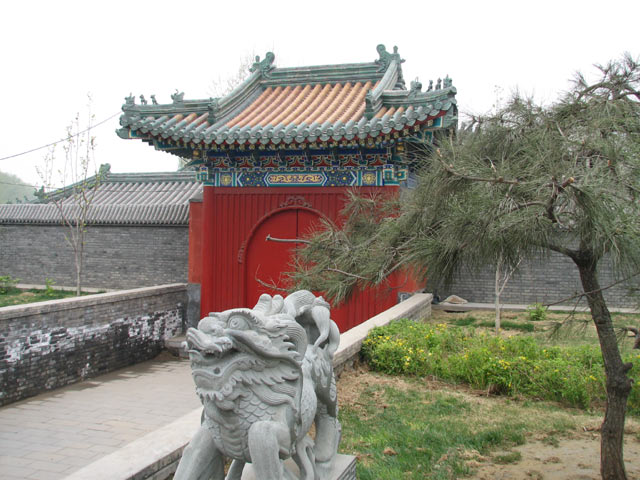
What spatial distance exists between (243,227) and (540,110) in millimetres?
6790

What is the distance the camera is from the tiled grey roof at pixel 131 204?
1284 cm

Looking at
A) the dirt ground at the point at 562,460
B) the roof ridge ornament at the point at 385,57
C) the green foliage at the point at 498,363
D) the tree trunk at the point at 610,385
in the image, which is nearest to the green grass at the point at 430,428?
the dirt ground at the point at 562,460

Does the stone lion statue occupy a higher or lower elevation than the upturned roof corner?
lower

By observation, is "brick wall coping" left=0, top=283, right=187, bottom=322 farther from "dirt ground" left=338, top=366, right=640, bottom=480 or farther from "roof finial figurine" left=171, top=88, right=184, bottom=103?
"dirt ground" left=338, top=366, right=640, bottom=480

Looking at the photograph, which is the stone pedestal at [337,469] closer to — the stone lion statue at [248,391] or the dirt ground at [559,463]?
the stone lion statue at [248,391]

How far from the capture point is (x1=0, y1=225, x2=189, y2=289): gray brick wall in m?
12.7

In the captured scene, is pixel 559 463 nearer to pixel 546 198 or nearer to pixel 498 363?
→ pixel 498 363

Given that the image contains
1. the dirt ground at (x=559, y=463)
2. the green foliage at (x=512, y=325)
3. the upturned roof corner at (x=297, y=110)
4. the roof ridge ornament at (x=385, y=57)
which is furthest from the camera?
the roof ridge ornament at (x=385, y=57)

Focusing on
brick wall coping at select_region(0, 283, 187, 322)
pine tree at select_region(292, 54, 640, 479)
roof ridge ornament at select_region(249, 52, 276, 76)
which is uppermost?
roof ridge ornament at select_region(249, 52, 276, 76)

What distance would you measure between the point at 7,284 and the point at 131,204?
10.8ft

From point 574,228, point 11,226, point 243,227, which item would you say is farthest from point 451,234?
point 11,226

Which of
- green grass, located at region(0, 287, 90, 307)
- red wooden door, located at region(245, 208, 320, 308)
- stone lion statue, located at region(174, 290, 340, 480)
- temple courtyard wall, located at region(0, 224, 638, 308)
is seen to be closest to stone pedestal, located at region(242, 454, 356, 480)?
stone lion statue, located at region(174, 290, 340, 480)

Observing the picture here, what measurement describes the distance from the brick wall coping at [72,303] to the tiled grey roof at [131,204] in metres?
3.06

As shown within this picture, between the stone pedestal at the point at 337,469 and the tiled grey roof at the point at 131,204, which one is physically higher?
the tiled grey roof at the point at 131,204
